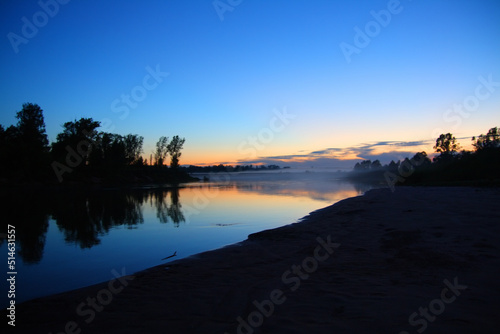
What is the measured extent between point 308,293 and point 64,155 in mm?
64439

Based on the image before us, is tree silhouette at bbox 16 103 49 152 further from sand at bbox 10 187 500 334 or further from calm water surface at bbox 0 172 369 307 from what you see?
sand at bbox 10 187 500 334

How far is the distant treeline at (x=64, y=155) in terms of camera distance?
43.0 meters

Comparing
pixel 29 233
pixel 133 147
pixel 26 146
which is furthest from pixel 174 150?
pixel 29 233

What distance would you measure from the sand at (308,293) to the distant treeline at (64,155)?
4821 cm

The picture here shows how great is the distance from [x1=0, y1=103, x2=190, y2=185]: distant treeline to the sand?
48.2 metres

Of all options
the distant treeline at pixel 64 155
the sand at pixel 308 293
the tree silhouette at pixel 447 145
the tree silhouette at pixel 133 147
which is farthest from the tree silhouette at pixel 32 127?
the tree silhouette at pixel 447 145

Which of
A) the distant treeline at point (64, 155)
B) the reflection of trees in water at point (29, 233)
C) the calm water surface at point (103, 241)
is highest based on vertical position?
the distant treeline at point (64, 155)

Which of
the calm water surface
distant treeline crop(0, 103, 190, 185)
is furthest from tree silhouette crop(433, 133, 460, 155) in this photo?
distant treeline crop(0, 103, 190, 185)

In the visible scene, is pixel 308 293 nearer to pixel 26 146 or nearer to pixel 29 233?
pixel 29 233

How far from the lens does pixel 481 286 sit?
401 cm

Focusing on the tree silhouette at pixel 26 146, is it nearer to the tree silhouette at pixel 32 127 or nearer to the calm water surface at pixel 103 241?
the tree silhouette at pixel 32 127

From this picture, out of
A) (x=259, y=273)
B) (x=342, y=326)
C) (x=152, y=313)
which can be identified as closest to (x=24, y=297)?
(x=152, y=313)

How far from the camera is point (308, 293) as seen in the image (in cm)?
421

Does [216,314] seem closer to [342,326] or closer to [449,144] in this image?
[342,326]
